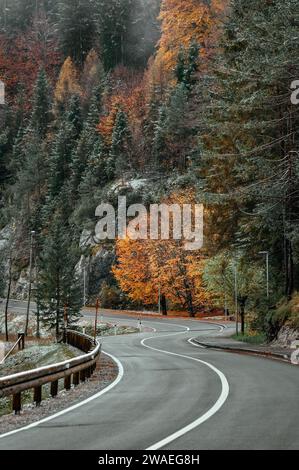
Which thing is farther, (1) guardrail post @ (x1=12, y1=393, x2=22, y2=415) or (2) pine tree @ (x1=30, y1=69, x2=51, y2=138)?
(2) pine tree @ (x1=30, y1=69, x2=51, y2=138)

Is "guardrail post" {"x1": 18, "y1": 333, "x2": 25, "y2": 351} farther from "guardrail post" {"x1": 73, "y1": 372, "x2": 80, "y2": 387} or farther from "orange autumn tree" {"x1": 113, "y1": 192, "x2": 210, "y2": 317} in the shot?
"guardrail post" {"x1": 73, "y1": 372, "x2": 80, "y2": 387}

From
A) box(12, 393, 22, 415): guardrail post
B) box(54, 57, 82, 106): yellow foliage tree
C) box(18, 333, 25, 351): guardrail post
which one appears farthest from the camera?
box(54, 57, 82, 106): yellow foliage tree

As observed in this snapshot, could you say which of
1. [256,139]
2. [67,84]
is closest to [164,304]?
[256,139]

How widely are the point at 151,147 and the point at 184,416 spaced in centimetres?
8174

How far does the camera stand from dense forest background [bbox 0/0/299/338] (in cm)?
2978

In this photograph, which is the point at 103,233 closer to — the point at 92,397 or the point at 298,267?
the point at 298,267

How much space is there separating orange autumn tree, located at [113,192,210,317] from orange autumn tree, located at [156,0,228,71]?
3570 cm

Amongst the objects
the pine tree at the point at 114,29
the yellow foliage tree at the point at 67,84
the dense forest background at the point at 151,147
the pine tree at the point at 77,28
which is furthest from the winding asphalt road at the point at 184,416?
the pine tree at the point at 77,28

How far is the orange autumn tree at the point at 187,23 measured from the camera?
93938mm

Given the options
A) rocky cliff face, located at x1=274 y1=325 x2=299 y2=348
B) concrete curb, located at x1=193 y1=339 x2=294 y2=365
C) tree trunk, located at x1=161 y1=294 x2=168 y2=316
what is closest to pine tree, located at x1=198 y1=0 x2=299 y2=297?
rocky cliff face, located at x1=274 y1=325 x2=299 y2=348

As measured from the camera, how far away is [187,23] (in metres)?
97.1

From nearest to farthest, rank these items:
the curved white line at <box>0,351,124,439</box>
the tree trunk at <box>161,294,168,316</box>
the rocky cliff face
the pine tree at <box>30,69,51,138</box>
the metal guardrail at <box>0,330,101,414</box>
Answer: the curved white line at <box>0,351,124,439</box>, the metal guardrail at <box>0,330,101,414</box>, the rocky cliff face, the tree trunk at <box>161,294,168,316</box>, the pine tree at <box>30,69,51,138</box>

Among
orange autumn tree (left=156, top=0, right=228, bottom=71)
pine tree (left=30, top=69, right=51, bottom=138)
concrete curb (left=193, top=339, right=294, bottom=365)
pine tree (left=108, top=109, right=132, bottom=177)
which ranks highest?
orange autumn tree (left=156, top=0, right=228, bottom=71)

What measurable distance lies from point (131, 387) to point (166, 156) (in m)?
70.9
